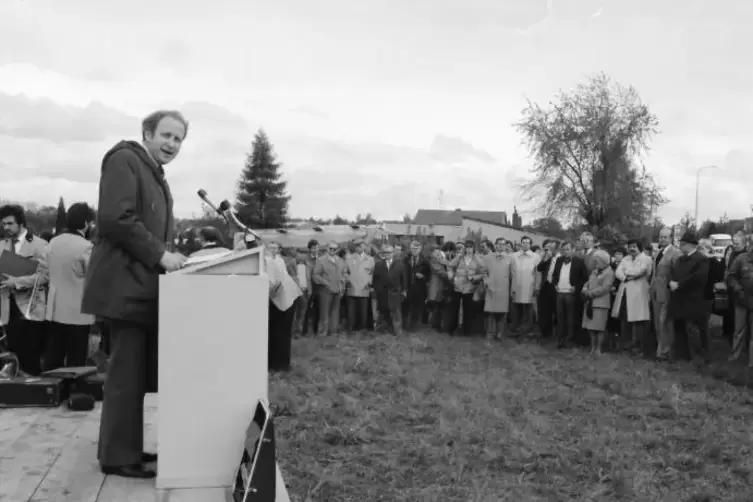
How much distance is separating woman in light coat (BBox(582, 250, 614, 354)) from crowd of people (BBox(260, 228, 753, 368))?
0.05ft

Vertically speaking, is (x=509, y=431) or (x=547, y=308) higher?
(x=547, y=308)

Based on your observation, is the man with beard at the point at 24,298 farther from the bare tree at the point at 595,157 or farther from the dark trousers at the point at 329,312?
the bare tree at the point at 595,157

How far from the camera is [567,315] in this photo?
1106cm

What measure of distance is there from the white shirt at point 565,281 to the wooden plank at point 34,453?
323 inches

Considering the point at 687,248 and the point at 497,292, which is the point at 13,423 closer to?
the point at 687,248

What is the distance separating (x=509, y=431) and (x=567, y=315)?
19.1 ft

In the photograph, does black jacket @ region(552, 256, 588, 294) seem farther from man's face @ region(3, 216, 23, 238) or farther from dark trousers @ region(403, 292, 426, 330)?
man's face @ region(3, 216, 23, 238)

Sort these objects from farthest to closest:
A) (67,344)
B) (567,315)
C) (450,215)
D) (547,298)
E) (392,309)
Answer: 1. (450,215)
2. (392,309)
3. (547,298)
4. (567,315)
5. (67,344)

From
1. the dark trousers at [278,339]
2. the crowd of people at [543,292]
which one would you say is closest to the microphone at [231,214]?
the dark trousers at [278,339]

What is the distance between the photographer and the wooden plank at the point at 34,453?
10.4 ft

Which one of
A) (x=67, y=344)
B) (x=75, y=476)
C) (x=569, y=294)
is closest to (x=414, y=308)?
(x=569, y=294)

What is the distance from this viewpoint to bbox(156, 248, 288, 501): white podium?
297cm

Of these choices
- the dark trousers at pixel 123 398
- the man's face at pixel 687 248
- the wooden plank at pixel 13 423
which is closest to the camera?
the dark trousers at pixel 123 398

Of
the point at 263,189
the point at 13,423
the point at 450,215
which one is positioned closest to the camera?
the point at 13,423
